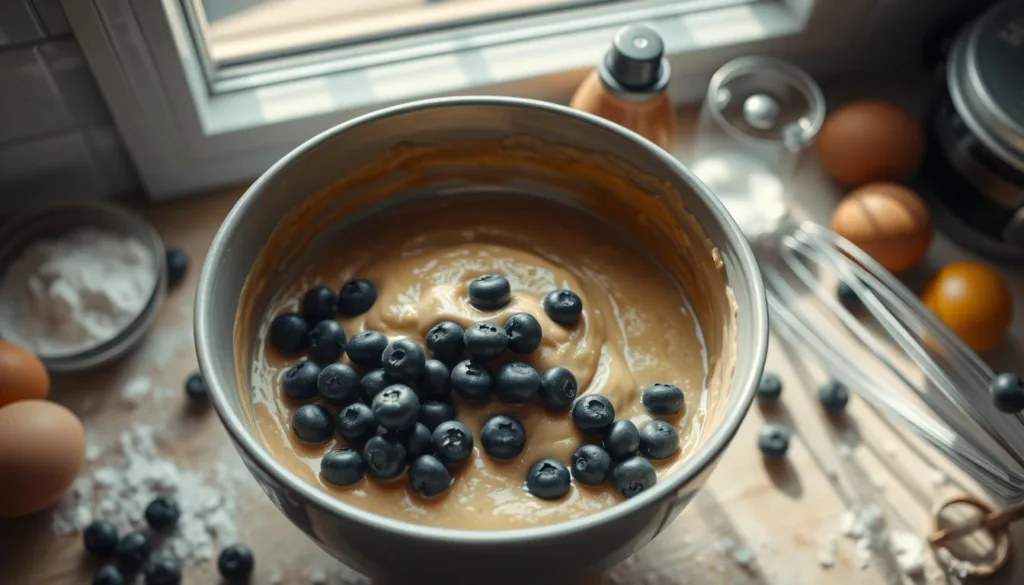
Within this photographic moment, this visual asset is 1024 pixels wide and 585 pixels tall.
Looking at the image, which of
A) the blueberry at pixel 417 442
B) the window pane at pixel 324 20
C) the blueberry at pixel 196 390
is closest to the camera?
the blueberry at pixel 417 442

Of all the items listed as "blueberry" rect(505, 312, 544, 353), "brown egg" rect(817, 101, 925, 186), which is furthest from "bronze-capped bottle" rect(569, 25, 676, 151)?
"blueberry" rect(505, 312, 544, 353)

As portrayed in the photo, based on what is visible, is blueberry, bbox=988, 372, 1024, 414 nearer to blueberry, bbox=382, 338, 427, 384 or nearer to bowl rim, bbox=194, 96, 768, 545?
bowl rim, bbox=194, 96, 768, 545

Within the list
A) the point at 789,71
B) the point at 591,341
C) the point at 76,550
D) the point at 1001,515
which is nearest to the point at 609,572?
the point at 591,341

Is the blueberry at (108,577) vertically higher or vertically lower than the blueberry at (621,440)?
lower

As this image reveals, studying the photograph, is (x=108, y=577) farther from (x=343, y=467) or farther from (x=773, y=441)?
(x=773, y=441)

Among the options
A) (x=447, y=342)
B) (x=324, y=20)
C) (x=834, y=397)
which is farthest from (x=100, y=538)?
(x=834, y=397)

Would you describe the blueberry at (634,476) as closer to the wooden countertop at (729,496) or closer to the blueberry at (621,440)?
the blueberry at (621,440)

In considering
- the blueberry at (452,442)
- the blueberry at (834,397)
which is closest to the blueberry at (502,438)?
the blueberry at (452,442)
